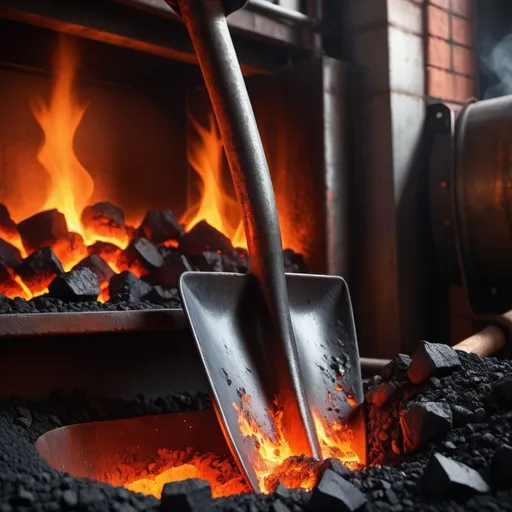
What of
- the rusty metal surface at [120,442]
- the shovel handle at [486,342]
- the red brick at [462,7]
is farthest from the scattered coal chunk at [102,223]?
the red brick at [462,7]

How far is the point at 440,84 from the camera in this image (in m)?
3.16

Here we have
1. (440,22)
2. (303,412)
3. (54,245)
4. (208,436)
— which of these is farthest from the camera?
(440,22)

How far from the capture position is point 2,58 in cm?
277

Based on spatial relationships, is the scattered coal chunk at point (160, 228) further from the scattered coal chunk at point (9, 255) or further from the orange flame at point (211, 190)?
the scattered coal chunk at point (9, 255)

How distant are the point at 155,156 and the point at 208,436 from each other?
1564 millimetres

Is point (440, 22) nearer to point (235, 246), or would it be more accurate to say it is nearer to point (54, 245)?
point (235, 246)

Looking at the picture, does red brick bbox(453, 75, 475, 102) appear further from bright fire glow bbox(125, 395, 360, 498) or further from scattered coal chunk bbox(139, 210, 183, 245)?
bright fire glow bbox(125, 395, 360, 498)

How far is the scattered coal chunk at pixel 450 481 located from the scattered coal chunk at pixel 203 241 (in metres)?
1.53

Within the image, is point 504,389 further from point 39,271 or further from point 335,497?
point 39,271

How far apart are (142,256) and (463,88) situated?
5.66ft

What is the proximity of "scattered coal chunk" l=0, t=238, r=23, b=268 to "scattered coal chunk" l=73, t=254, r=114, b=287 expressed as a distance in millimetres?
193

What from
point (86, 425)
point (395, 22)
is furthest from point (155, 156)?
point (86, 425)

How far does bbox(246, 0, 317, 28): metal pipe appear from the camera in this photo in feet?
8.86

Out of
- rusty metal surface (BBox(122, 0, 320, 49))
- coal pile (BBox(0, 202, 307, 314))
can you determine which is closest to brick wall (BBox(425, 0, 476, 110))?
rusty metal surface (BBox(122, 0, 320, 49))
